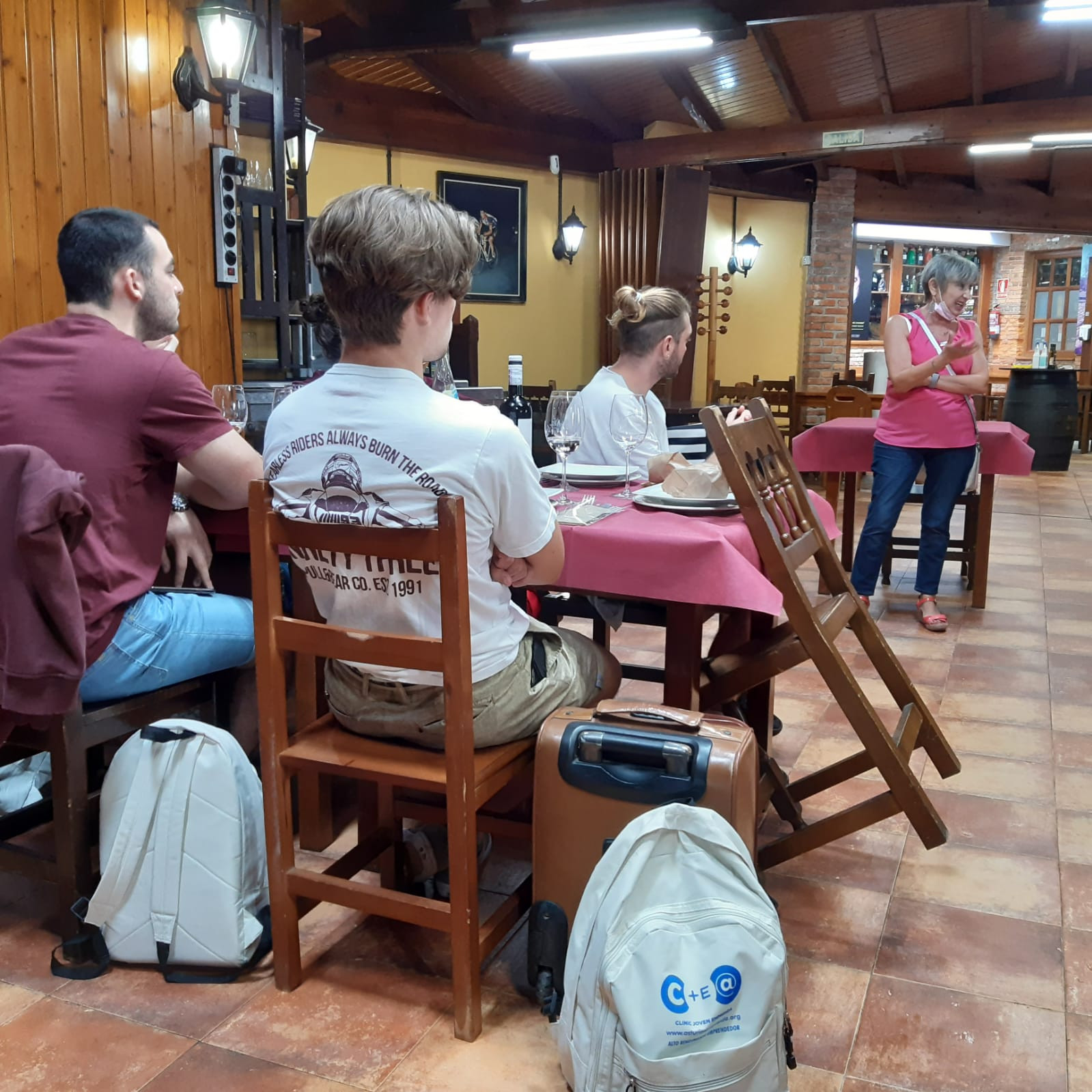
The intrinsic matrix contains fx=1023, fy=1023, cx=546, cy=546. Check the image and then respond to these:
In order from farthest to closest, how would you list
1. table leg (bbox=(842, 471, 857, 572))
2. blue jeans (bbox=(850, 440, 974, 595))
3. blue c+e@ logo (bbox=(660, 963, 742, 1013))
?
1. table leg (bbox=(842, 471, 857, 572))
2. blue jeans (bbox=(850, 440, 974, 595))
3. blue c+e@ logo (bbox=(660, 963, 742, 1013))

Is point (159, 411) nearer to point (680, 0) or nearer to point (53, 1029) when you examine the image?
point (53, 1029)

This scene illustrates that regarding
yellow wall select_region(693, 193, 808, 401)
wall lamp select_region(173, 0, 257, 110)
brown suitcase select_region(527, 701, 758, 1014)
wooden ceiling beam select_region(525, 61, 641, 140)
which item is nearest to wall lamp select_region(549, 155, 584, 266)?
wooden ceiling beam select_region(525, 61, 641, 140)

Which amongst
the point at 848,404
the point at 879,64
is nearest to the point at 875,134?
the point at 879,64

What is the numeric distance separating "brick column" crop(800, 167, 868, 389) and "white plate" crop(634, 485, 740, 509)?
9161 millimetres

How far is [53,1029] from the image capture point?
161 cm

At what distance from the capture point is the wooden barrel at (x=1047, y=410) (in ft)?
32.0

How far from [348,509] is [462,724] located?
359 millimetres

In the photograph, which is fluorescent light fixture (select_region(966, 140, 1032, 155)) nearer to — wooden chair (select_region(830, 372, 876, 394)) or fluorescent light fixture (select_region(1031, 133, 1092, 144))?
fluorescent light fixture (select_region(1031, 133, 1092, 144))

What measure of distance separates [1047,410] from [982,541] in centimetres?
613

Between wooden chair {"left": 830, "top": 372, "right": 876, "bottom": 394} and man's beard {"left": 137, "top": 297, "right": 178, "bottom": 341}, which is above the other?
man's beard {"left": 137, "top": 297, "right": 178, "bottom": 341}

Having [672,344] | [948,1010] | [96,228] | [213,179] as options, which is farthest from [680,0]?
[948,1010]

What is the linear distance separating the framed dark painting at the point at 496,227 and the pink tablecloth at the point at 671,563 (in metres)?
7.25

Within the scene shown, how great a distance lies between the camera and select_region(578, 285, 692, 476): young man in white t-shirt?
3.14 meters

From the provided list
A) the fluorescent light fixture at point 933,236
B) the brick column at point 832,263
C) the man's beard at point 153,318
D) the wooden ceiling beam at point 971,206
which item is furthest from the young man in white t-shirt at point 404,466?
the fluorescent light fixture at point 933,236
